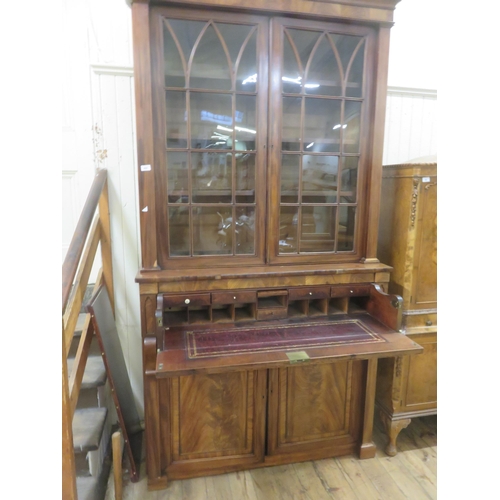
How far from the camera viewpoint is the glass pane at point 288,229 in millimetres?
1636

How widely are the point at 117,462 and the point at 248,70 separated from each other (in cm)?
172

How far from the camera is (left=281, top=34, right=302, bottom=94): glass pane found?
4.99 ft

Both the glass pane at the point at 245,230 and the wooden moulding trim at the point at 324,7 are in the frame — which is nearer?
the wooden moulding trim at the point at 324,7

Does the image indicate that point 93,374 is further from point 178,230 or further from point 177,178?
point 177,178

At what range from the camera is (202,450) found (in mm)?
1616

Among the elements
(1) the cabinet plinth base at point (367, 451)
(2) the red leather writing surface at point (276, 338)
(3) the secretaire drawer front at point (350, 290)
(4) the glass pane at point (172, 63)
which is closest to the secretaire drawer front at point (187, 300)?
(2) the red leather writing surface at point (276, 338)

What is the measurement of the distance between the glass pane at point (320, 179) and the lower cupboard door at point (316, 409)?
0.80 meters

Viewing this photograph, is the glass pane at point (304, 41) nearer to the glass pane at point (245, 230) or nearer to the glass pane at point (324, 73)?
the glass pane at point (324, 73)

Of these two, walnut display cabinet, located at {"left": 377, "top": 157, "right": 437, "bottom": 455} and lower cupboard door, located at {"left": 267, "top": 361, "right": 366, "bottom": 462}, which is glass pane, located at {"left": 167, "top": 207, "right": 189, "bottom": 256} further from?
walnut display cabinet, located at {"left": 377, "top": 157, "right": 437, "bottom": 455}

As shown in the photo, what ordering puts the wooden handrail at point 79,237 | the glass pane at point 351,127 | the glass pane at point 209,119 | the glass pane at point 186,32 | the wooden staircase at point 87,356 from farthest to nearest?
the glass pane at point 351,127 < the glass pane at point 209,119 < the glass pane at point 186,32 < the wooden staircase at point 87,356 < the wooden handrail at point 79,237

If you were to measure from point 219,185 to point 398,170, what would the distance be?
87 centimetres
